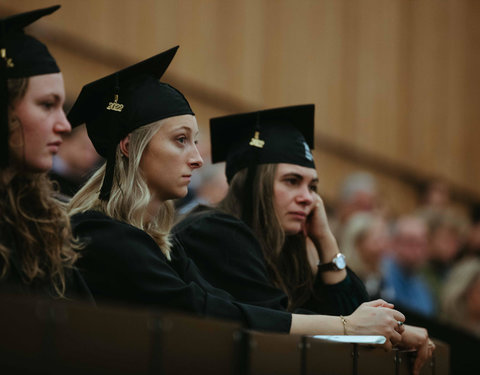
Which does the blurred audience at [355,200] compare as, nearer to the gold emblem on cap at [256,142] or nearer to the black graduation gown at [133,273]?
the gold emblem on cap at [256,142]

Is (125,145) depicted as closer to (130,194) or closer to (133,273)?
(130,194)

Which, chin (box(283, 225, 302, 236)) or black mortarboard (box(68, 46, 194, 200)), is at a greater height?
black mortarboard (box(68, 46, 194, 200))

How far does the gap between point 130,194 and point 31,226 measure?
652 mm

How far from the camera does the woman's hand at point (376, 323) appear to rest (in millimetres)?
3279

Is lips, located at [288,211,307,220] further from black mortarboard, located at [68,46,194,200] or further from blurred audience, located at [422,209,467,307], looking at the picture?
blurred audience, located at [422,209,467,307]

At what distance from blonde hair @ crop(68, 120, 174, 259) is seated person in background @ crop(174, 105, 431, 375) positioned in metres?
0.61

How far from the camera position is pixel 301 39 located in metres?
9.41

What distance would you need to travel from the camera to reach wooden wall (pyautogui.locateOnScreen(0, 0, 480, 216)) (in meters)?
7.13

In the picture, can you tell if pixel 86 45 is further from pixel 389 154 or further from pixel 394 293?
pixel 389 154

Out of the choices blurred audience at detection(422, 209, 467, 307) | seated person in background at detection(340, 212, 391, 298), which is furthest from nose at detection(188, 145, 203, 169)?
blurred audience at detection(422, 209, 467, 307)

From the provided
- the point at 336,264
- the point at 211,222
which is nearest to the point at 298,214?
the point at 336,264

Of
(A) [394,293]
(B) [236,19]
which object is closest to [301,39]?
(B) [236,19]

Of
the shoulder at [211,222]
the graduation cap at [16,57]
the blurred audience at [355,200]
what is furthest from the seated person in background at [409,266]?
the graduation cap at [16,57]

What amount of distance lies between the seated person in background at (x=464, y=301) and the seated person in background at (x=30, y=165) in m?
4.37
